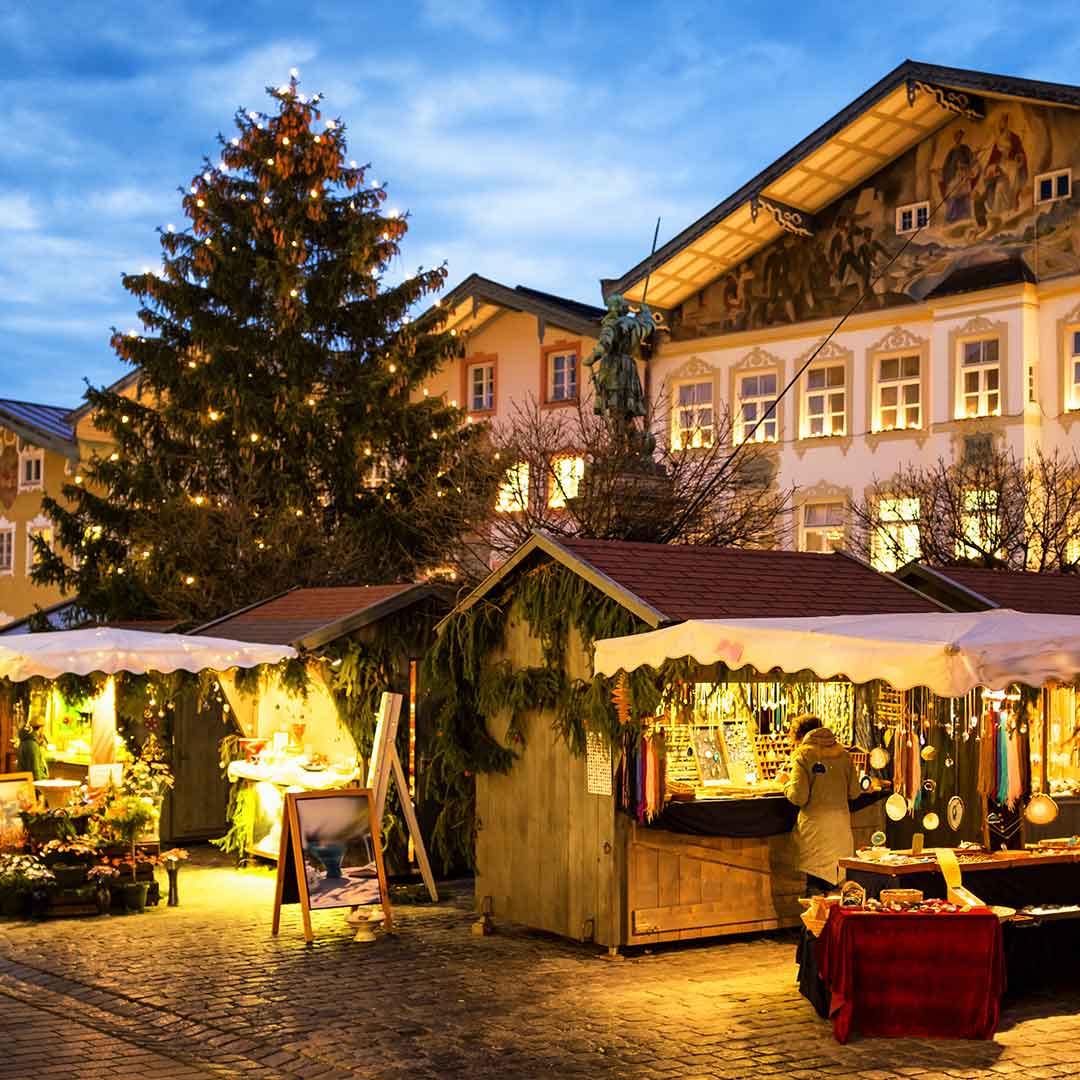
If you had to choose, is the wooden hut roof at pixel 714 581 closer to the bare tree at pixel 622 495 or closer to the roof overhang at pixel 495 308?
the bare tree at pixel 622 495

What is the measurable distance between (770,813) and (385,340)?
15967 millimetres

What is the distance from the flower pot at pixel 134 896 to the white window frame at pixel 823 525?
16.5m

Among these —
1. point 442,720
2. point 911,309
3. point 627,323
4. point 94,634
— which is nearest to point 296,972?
point 442,720

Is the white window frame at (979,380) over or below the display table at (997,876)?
over

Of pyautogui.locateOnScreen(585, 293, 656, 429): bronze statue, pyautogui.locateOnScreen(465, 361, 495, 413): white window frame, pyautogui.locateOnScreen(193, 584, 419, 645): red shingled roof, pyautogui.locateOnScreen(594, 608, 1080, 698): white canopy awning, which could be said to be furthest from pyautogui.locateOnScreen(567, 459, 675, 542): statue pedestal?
pyautogui.locateOnScreen(594, 608, 1080, 698): white canopy awning

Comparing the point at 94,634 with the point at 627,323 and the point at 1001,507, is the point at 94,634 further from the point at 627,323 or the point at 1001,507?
the point at 1001,507

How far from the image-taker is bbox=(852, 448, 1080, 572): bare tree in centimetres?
2275

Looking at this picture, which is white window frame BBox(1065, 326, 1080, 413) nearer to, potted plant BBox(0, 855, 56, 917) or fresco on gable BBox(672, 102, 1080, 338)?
fresco on gable BBox(672, 102, 1080, 338)

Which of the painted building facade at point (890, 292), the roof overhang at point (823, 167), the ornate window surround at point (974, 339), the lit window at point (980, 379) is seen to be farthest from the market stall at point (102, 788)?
the lit window at point (980, 379)

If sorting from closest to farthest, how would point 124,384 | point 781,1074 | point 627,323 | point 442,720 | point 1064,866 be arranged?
point 781,1074
point 1064,866
point 442,720
point 627,323
point 124,384

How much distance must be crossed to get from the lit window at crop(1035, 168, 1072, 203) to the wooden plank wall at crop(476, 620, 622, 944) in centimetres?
1731

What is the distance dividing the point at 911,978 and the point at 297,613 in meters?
8.73

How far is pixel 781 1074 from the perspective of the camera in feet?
26.7

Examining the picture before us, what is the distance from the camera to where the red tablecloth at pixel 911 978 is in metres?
8.94
